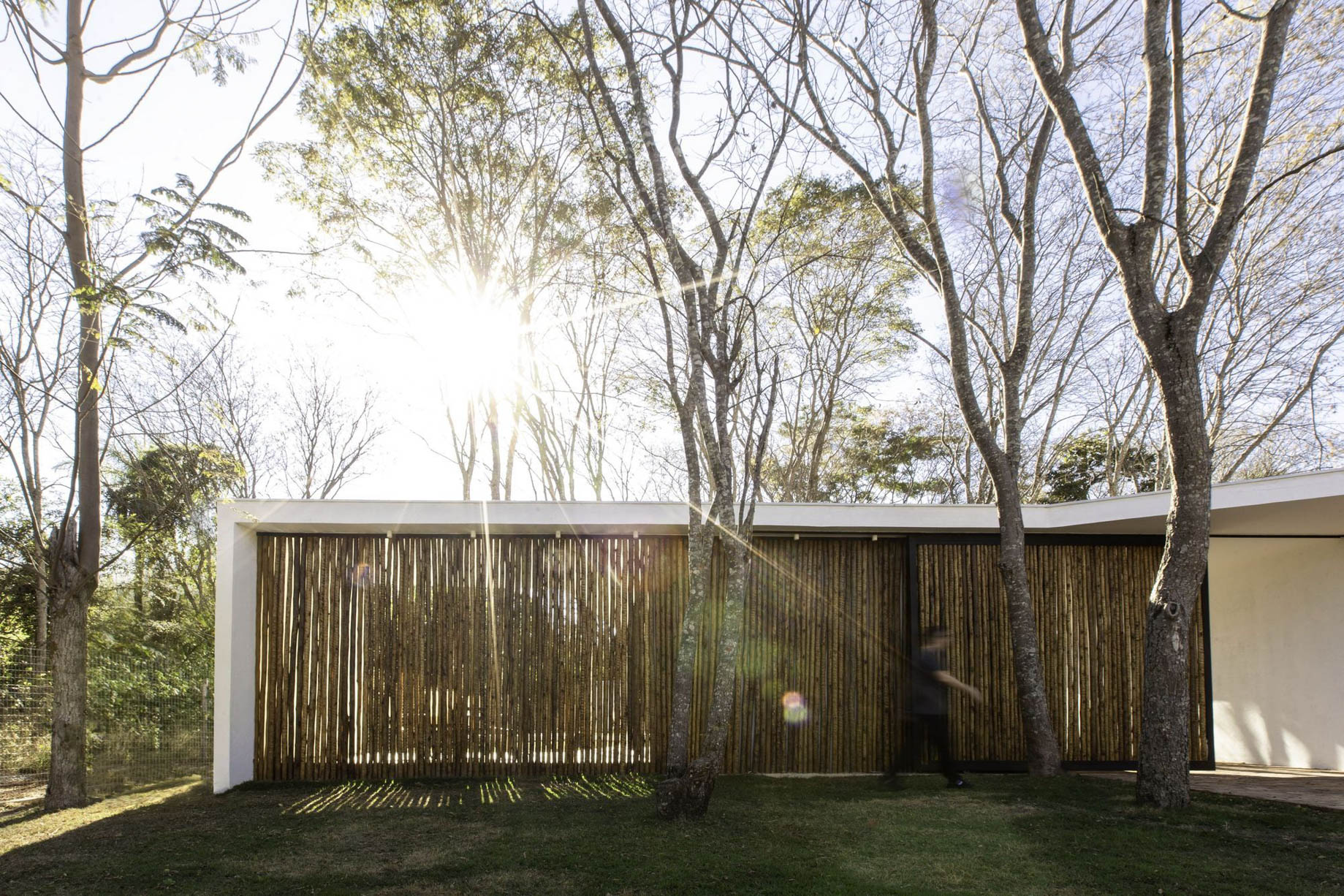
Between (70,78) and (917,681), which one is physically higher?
(70,78)

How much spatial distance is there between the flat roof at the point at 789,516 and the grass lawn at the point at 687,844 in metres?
2.15

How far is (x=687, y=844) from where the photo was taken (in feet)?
15.4

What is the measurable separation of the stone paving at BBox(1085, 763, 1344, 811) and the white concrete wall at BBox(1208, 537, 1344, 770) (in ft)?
1.10

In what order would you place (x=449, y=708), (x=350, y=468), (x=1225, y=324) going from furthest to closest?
1. (x=350, y=468)
2. (x=1225, y=324)
3. (x=449, y=708)

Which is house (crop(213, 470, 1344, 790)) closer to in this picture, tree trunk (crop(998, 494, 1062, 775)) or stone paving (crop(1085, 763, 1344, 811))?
stone paving (crop(1085, 763, 1344, 811))

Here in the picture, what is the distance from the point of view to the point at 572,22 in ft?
30.4

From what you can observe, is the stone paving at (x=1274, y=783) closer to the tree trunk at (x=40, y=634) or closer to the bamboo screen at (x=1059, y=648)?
the bamboo screen at (x=1059, y=648)

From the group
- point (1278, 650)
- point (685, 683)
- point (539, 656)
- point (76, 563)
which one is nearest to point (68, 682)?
point (76, 563)

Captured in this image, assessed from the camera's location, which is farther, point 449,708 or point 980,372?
point 980,372

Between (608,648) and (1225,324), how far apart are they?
1029 cm

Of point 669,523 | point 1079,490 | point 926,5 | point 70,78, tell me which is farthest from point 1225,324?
point 70,78

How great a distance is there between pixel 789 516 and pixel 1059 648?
9.68 feet

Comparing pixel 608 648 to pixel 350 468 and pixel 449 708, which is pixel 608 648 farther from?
pixel 350 468

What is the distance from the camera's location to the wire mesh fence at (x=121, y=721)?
789cm
